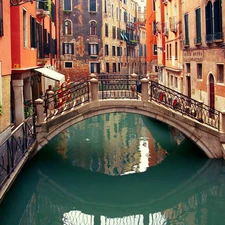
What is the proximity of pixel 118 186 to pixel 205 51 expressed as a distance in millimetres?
8064

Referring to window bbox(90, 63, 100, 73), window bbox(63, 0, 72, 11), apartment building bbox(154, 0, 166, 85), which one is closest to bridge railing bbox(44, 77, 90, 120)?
apartment building bbox(154, 0, 166, 85)

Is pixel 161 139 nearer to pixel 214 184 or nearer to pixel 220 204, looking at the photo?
pixel 214 184

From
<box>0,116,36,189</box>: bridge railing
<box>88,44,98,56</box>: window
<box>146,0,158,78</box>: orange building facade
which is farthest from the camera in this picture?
<box>88,44,98,56</box>: window

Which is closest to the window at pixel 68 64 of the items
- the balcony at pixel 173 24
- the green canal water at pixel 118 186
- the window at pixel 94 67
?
the window at pixel 94 67

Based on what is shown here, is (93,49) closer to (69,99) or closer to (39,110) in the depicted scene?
(69,99)

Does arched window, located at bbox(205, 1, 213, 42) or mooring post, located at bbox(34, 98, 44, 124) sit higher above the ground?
arched window, located at bbox(205, 1, 213, 42)

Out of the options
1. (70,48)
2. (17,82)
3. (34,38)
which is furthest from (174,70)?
(70,48)

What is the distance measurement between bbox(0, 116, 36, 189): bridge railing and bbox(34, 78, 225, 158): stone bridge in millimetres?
638

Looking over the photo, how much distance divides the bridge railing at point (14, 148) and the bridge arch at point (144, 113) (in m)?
0.70

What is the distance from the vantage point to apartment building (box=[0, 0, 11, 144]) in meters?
12.2

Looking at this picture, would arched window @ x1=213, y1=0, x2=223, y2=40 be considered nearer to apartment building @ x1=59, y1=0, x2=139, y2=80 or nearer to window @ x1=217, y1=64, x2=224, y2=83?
window @ x1=217, y1=64, x2=224, y2=83

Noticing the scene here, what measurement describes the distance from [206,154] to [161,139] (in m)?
5.33

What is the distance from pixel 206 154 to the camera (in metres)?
14.4

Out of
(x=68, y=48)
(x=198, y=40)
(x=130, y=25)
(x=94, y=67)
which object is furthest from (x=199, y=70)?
(x=130, y=25)
